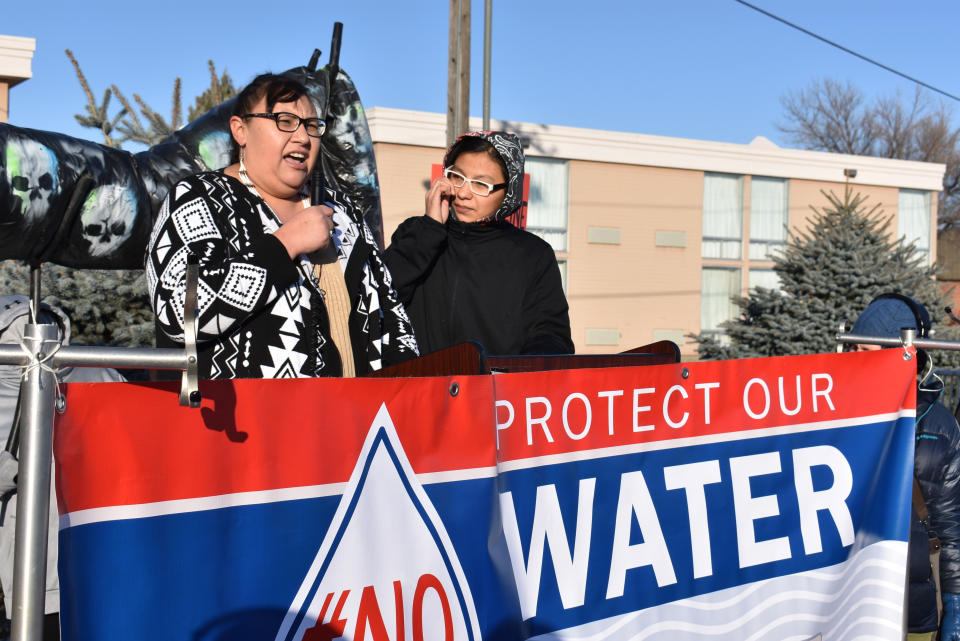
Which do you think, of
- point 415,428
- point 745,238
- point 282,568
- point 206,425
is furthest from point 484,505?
point 745,238

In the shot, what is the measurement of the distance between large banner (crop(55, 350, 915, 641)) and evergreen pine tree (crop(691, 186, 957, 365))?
9815mm

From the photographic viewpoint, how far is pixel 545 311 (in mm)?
3230

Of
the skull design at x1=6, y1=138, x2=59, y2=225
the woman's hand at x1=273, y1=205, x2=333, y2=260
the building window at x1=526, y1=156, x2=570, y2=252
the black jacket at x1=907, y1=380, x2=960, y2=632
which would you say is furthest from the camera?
the building window at x1=526, y1=156, x2=570, y2=252

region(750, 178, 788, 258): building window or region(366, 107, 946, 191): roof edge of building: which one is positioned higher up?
region(366, 107, 946, 191): roof edge of building

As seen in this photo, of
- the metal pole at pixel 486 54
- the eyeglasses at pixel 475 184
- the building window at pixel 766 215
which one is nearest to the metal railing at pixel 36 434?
the eyeglasses at pixel 475 184

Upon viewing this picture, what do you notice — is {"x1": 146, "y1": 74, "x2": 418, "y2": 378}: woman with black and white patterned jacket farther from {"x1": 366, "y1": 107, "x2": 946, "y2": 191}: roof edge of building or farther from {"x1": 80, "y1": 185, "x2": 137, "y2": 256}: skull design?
{"x1": 366, "y1": 107, "x2": 946, "y2": 191}: roof edge of building

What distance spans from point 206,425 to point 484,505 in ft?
2.02

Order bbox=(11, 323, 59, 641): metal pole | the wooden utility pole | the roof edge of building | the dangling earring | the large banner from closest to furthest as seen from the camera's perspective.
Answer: bbox=(11, 323, 59, 641): metal pole → the large banner → the dangling earring → the wooden utility pole → the roof edge of building

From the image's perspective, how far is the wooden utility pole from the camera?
35.4 ft

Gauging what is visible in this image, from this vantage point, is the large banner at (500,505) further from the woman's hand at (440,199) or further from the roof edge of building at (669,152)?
the roof edge of building at (669,152)

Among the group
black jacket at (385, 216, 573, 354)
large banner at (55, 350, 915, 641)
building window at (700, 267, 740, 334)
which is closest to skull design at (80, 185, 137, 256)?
black jacket at (385, 216, 573, 354)

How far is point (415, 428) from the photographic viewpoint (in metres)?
1.92

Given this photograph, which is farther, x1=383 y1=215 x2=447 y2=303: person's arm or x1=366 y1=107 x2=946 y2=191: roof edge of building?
x1=366 y1=107 x2=946 y2=191: roof edge of building

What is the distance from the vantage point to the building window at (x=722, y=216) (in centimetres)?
2256
